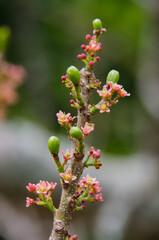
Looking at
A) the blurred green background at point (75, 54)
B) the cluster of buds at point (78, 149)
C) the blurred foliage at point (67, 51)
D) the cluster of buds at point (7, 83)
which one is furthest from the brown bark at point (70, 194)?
the blurred foliage at point (67, 51)

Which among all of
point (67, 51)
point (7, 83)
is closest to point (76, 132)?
point (7, 83)

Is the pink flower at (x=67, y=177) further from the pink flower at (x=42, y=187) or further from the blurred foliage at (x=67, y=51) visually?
the blurred foliage at (x=67, y=51)

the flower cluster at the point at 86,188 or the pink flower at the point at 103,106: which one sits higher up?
the pink flower at the point at 103,106

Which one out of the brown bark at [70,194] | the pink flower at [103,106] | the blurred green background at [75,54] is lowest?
the brown bark at [70,194]

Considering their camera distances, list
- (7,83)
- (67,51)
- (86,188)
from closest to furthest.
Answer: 1. (86,188)
2. (7,83)
3. (67,51)

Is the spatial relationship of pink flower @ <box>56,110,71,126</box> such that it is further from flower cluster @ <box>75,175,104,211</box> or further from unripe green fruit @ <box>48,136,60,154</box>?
flower cluster @ <box>75,175,104,211</box>

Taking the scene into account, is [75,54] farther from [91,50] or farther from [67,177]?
[67,177]

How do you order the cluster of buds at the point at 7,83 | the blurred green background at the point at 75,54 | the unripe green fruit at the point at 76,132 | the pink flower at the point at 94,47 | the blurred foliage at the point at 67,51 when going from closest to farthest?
the unripe green fruit at the point at 76,132 → the pink flower at the point at 94,47 → the cluster of buds at the point at 7,83 → the blurred green background at the point at 75,54 → the blurred foliage at the point at 67,51

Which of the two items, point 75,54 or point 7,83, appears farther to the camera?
point 75,54

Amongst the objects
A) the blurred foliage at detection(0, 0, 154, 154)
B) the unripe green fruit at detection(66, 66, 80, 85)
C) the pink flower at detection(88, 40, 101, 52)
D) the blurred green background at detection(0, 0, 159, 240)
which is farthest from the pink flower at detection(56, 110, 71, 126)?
the blurred foliage at detection(0, 0, 154, 154)
